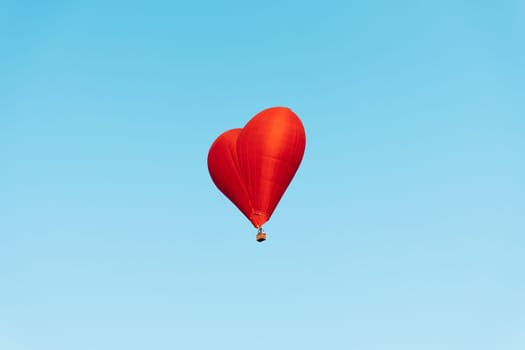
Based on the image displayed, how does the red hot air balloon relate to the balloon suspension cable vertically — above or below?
above

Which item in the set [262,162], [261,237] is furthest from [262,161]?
[261,237]

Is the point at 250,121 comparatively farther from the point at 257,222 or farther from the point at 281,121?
the point at 257,222

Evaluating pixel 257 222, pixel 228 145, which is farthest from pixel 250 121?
pixel 257 222

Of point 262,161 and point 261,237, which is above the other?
point 262,161

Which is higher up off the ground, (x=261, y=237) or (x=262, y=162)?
(x=262, y=162)

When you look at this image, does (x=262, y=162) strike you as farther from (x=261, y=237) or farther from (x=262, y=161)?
(x=261, y=237)

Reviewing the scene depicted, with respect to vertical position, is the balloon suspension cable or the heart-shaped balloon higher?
the heart-shaped balloon

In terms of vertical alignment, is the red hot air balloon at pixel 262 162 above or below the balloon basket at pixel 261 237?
above
